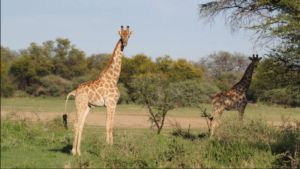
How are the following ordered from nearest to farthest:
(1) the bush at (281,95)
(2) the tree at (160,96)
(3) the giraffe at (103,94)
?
(3) the giraffe at (103,94) → (1) the bush at (281,95) → (2) the tree at (160,96)

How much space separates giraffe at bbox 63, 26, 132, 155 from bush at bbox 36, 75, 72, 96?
110ft

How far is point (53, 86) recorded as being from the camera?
46.2 m

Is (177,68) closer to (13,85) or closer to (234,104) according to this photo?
(13,85)

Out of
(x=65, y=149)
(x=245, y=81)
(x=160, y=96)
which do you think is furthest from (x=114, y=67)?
(x=160, y=96)

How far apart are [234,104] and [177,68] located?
93.1 ft

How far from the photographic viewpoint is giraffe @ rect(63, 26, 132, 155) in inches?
481

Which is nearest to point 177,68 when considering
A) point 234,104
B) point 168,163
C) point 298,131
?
point 234,104

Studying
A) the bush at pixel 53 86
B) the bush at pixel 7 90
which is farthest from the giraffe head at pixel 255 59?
the bush at pixel 53 86

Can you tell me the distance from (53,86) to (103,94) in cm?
3436

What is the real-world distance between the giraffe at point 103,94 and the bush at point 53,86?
33.6 meters

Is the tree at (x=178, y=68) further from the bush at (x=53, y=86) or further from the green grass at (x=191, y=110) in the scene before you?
the bush at (x=53, y=86)

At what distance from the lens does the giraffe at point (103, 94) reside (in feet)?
40.1

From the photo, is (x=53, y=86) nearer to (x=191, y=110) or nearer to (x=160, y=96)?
(x=191, y=110)

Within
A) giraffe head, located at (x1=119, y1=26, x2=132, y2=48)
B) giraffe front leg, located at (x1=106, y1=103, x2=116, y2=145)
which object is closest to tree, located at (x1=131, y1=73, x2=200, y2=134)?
giraffe front leg, located at (x1=106, y1=103, x2=116, y2=145)
